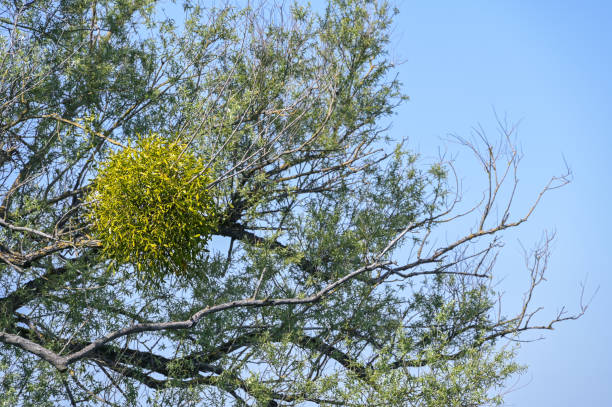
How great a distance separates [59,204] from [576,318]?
5224 mm

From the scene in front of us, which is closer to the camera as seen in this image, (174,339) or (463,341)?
(174,339)

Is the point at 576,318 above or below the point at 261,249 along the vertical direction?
below

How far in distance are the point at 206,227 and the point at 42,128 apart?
9.19ft

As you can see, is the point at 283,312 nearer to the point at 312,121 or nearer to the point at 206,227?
the point at 206,227

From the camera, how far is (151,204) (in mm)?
4539

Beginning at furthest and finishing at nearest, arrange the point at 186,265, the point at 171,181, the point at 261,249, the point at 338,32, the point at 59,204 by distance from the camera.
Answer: the point at 338,32, the point at 59,204, the point at 261,249, the point at 186,265, the point at 171,181

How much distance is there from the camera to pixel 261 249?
19.6 feet

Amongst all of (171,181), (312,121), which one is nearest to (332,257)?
(312,121)

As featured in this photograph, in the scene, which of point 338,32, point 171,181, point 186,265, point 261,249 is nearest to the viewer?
point 171,181

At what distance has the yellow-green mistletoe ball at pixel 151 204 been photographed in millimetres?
4512

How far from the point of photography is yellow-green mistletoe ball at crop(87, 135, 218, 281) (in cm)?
451

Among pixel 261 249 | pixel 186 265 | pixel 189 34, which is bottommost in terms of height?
pixel 186 265

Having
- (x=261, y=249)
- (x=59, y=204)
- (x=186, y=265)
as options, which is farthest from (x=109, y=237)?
(x=59, y=204)

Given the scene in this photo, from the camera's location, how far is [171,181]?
14.9 feet
